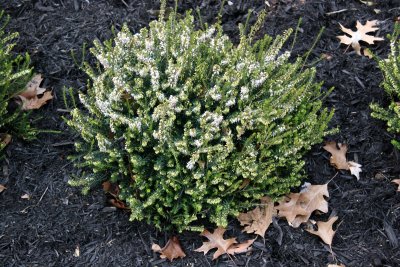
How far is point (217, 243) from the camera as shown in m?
3.19

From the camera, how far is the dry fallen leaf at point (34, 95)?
12.4 ft

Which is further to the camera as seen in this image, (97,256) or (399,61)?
(399,61)

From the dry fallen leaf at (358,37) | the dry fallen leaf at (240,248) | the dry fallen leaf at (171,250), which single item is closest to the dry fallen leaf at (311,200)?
the dry fallen leaf at (240,248)

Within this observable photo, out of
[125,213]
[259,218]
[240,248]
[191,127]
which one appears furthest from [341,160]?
[125,213]

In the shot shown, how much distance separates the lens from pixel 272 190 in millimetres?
3193

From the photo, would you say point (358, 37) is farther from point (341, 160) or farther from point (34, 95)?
point (34, 95)

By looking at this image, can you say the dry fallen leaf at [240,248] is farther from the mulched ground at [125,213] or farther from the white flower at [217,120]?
the white flower at [217,120]

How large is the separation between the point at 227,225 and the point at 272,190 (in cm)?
38

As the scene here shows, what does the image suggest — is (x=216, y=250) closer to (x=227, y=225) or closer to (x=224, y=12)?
(x=227, y=225)

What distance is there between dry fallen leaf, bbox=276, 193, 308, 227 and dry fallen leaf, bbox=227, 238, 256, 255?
0.94 ft

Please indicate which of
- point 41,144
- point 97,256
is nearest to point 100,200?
point 97,256

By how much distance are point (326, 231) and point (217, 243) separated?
2.32 feet

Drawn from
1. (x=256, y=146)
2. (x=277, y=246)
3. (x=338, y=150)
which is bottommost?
(x=277, y=246)

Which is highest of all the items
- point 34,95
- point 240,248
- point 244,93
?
point 244,93
